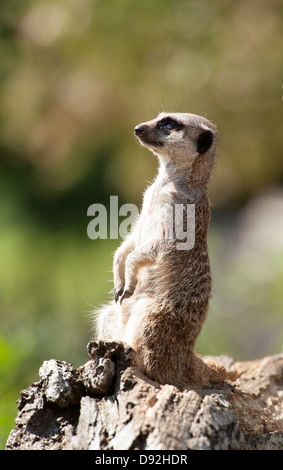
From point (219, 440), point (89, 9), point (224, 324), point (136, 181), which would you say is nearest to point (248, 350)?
point (224, 324)

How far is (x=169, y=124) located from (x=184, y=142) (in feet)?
0.44

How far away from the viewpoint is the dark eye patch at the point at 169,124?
137 inches

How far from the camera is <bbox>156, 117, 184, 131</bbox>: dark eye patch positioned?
3.49 m

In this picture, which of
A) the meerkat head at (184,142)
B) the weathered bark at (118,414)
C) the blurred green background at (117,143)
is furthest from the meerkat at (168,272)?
the blurred green background at (117,143)

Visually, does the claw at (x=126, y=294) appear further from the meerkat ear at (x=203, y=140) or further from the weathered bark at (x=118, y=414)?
the meerkat ear at (x=203, y=140)

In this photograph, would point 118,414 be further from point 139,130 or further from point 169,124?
point 169,124

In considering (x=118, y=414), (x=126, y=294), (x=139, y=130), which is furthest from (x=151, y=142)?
(x=118, y=414)

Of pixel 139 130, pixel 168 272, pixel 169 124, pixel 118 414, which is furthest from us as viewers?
pixel 169 124

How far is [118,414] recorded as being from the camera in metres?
2.60

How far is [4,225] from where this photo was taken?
33.0ft

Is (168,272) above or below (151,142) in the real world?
below

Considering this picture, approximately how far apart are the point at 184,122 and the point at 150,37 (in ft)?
24.4

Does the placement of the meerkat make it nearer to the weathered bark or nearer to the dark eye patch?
the dark eye patch

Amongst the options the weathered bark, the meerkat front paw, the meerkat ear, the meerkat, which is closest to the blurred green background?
the meerkat
